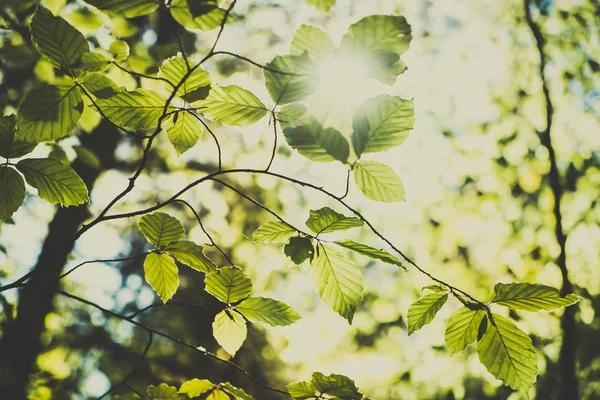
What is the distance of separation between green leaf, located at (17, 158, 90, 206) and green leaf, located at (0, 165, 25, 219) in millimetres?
18

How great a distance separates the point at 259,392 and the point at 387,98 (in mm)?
6634

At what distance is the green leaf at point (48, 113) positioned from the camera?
0.72 meters

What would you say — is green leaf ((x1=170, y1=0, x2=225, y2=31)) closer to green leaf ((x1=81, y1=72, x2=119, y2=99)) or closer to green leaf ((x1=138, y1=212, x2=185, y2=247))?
green leaf ((x1=81, y1=72, x2=119, y2=99))

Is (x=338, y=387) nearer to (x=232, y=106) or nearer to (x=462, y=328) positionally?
(x=462, y=328)

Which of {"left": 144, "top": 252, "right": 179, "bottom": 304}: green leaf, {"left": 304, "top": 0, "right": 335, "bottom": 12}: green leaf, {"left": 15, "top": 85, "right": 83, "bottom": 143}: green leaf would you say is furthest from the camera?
{"left": 144, "top": 252, "right": 179, "bottom": 304}: green leaf

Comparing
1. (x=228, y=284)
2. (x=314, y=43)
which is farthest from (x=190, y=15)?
(x=228, y=284)

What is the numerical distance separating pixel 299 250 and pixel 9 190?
625 millimetres

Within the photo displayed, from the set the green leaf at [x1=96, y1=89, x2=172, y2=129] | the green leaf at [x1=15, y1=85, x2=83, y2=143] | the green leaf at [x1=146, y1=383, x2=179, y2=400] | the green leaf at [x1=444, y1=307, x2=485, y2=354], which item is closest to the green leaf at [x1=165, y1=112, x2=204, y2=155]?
the green leaf at [x1=96, y1=89, x2=172, y2=129]

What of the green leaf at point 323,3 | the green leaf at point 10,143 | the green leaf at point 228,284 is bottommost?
the green leaf at point 228,284

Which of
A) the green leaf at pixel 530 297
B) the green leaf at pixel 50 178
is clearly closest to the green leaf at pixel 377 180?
the green leaf at pixel 530 297

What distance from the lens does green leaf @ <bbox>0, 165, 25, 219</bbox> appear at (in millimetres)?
834

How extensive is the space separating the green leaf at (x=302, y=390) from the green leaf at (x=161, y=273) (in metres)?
0.35

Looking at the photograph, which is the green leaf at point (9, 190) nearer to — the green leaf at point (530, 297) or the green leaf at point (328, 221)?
the green leaf at point (328, 221)

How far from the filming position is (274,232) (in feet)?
2.91
